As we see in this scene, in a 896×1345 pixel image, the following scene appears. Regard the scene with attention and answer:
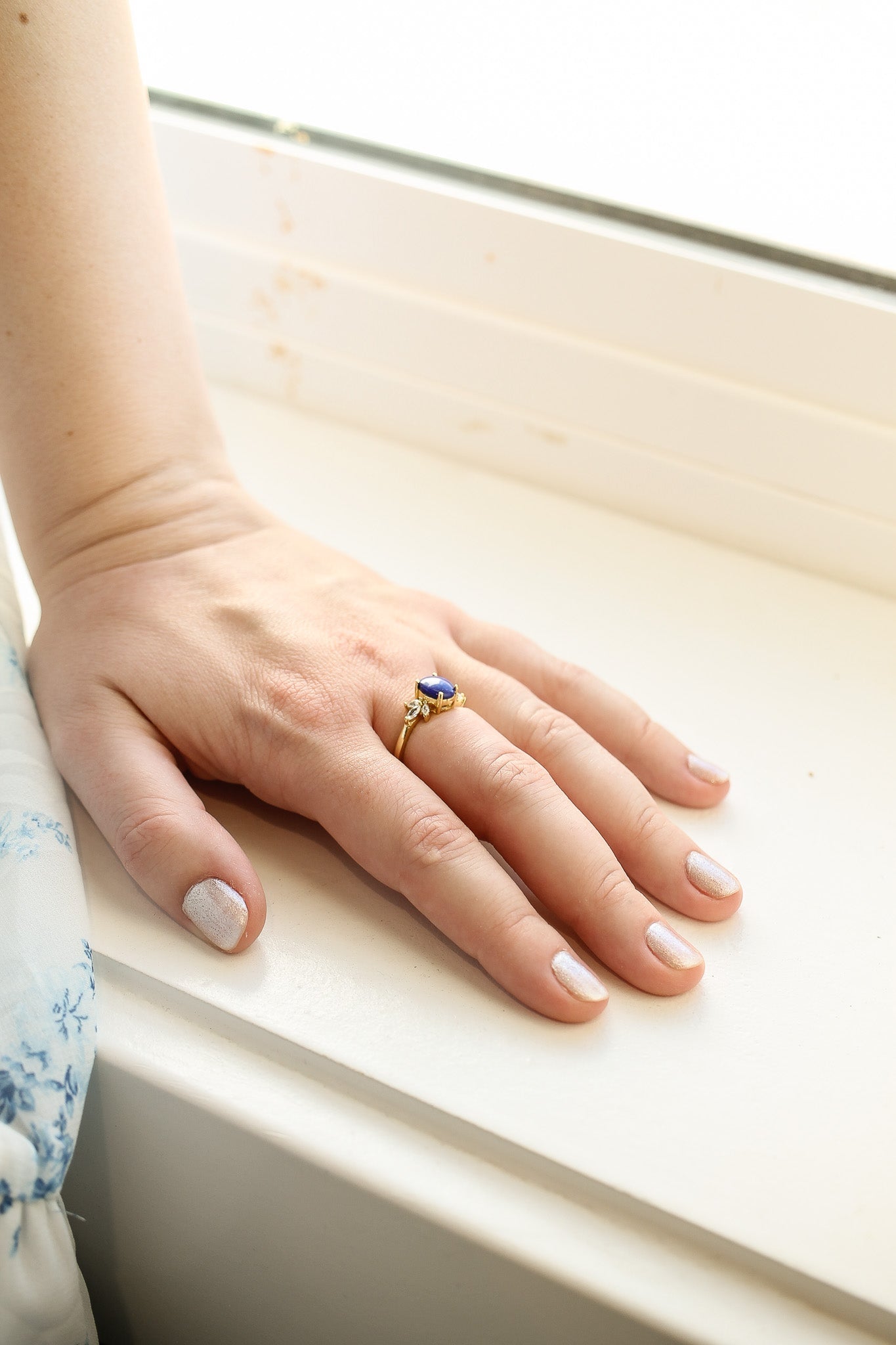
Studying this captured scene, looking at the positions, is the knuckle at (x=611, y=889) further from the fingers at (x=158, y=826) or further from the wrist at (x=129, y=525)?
the wrist at (x=129, y=525)

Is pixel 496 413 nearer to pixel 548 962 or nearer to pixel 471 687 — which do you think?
pixel 471 687

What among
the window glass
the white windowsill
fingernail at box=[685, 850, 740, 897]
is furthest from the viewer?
the window glass

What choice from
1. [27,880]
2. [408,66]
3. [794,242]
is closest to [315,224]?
[408,66]

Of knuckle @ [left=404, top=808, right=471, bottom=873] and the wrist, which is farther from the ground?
the wrist

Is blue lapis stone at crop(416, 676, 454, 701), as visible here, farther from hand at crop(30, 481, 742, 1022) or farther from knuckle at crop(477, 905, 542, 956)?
knuckle at crop(477, 905, 542, 956)

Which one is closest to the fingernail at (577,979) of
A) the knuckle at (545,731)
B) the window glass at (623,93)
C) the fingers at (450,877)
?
the fingers at (450,877)

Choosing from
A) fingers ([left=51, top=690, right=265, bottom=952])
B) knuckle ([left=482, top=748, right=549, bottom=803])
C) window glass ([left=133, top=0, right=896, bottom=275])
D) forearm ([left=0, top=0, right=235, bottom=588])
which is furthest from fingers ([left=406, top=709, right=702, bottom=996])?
window glass ([left=133, top=0, right=896, bottom=275])
